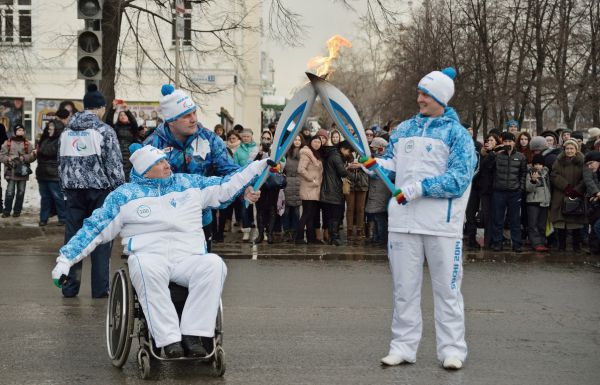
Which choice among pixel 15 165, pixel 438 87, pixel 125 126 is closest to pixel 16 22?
pixel 15 165

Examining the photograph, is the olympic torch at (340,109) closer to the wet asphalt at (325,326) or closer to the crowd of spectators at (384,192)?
the wet asphalt at (325,326)

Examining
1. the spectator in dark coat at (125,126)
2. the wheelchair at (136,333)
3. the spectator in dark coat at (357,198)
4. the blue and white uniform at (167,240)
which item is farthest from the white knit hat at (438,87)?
the spectator in dark coat at (125,126)

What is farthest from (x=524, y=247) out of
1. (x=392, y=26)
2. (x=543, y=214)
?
(x=392, y=26)

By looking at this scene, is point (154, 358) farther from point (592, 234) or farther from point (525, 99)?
point (525, 99)

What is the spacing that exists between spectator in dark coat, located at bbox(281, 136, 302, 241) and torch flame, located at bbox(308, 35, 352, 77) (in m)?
7.30

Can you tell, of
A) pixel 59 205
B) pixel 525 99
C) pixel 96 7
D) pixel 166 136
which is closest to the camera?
pixel 166 136

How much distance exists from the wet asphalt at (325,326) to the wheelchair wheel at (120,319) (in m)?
0.13

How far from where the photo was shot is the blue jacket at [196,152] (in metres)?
7.34

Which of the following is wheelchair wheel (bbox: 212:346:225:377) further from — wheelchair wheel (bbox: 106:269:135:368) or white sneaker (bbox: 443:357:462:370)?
white sneaker (bbox: 443:357:462:370)

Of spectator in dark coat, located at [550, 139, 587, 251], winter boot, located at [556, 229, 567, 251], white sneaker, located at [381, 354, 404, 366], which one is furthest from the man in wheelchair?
winter boot, located at [556, 229, 567, 251]

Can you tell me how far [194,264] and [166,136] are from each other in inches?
53.2

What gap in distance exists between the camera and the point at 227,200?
22.5 feet

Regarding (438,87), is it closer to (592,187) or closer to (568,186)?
(592,187)

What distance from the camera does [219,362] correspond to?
632cm
